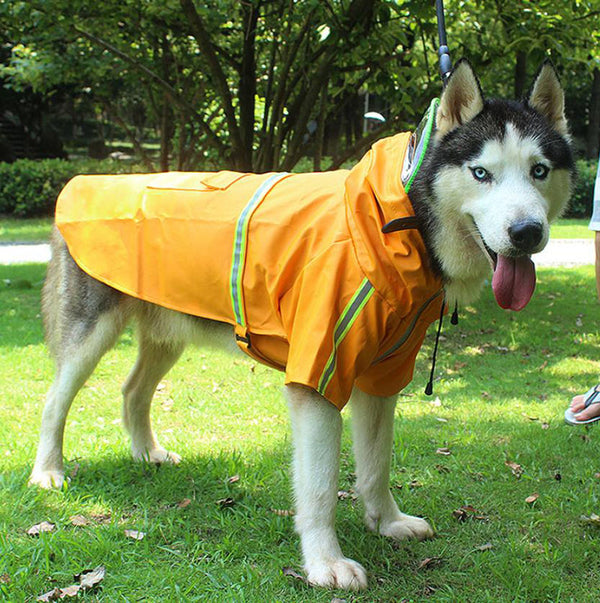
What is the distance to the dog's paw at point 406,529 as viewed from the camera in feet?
11.6

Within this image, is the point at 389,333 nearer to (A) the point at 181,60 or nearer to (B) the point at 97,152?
(A) the point at 181,60

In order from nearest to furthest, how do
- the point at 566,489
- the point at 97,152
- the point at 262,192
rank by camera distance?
the point at 262,192 → the point at 566,489 → the point at 97,152

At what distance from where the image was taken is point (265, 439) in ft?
15.6

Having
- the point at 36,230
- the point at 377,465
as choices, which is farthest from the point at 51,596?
the point at 36,230

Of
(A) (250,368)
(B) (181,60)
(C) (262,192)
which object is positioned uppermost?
(B) (181,60)

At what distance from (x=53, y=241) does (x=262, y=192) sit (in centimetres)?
151

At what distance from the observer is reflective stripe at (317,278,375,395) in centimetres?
290

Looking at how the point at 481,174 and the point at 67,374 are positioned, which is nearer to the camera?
the point at 481,174

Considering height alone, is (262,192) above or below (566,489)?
above

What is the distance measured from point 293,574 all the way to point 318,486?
41cm


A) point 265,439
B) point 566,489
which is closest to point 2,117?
point 265,439

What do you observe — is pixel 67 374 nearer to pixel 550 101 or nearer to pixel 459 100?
pixel 459 100

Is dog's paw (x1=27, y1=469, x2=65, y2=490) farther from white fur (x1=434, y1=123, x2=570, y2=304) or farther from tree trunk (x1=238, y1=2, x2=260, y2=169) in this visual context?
tree trunk (x1=238, y1=2, x2=260, y2=169)

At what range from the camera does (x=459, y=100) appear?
288cm
